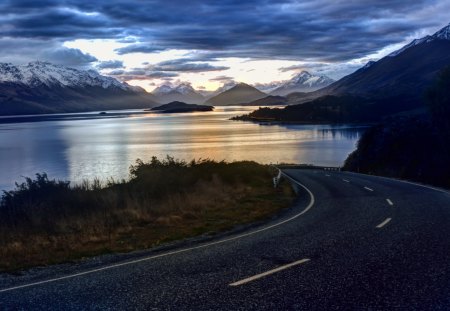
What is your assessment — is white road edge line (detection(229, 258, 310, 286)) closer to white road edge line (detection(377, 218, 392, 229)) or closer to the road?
the road

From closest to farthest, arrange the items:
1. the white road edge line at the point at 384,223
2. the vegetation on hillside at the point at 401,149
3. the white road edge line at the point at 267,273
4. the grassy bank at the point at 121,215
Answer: the white road edge line at the point at 267,273
the grassy bank at the point at 121,215
the white road edge line at the point at 384,223
the vegetation on hillside at the point at 401,149

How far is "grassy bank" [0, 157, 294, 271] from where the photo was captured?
1445 centimetres

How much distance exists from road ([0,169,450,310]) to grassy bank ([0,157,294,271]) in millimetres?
1975

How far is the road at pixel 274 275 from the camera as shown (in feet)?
28.2

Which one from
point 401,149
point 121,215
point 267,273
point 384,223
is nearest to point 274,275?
point 267,273

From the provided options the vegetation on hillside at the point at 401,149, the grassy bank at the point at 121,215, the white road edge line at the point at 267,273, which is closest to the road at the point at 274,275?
the white road edge line at the point at 267,273

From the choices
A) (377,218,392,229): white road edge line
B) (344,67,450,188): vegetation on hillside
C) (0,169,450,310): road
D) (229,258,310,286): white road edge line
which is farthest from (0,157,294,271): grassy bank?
(344,67,450,188): vegetation on hillside

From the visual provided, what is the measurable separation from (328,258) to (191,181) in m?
20.4

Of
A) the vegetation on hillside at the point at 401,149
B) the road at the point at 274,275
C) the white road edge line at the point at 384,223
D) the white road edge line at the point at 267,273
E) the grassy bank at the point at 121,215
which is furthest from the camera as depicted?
the vegetation on hillside at the point at 401,149

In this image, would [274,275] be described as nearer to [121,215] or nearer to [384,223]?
[384,223]

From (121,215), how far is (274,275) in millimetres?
10004

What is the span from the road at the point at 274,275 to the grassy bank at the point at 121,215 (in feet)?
6.48

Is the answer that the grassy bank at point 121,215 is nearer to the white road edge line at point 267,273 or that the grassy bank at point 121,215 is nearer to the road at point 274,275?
the road at point 274,275

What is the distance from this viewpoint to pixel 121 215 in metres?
18.8
